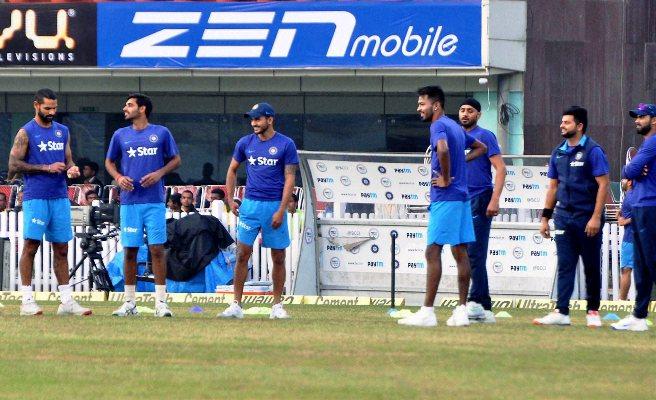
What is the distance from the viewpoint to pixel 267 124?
48.5 feet

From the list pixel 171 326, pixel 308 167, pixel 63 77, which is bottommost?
pixel 171 326

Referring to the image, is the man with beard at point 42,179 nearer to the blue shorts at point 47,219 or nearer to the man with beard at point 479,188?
the blue shorts at point 47,219

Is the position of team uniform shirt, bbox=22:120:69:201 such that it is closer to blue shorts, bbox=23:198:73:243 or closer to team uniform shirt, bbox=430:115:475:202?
blue shorts, bbox=23:198:73:243

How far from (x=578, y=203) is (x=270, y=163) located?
9.53ft

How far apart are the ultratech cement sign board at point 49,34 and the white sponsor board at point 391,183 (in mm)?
9643

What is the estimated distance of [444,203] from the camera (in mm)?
13703

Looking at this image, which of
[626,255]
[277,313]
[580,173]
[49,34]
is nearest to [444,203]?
[580,173]

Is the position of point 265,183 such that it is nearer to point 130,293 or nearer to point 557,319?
point 130,293

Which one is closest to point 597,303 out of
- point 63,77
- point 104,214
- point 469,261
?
point 469,261

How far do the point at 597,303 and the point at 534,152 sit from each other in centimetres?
1453

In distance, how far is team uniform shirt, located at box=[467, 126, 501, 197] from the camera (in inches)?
580

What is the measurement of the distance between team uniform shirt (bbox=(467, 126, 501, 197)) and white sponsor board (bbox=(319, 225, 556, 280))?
5.47 meters

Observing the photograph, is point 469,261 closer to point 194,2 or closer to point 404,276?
point 404,276

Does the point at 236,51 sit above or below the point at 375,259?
above
